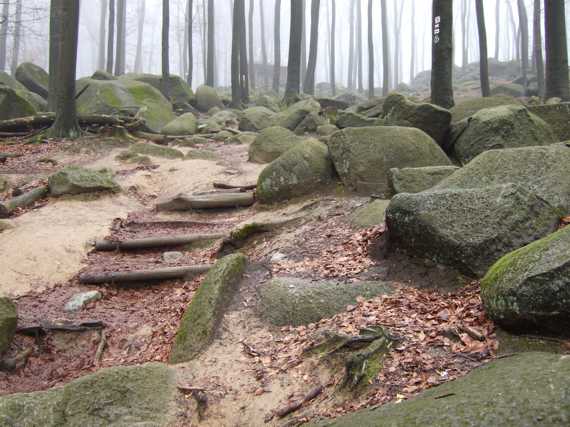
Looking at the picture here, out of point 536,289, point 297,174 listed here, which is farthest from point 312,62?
point 536,289

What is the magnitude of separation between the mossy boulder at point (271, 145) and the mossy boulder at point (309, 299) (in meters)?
6.85

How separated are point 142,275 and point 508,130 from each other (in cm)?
586

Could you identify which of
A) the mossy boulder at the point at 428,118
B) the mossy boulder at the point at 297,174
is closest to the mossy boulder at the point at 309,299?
the mossy boulder at the point at 297,174

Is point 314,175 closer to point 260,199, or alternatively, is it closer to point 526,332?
point 260,199

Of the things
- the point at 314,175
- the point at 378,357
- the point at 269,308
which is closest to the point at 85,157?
the point at 314,175

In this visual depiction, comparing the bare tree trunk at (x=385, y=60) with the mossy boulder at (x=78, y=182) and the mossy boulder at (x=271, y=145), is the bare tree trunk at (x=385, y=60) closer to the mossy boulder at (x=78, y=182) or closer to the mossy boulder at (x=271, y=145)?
the mossy boulder at (x=271, y=145)

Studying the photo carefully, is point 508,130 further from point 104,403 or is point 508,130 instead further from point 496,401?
point 104,403

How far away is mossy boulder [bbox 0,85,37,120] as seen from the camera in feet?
50.9

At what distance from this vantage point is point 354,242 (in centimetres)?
613

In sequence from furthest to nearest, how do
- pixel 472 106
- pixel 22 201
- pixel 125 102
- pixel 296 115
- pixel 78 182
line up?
pixel 125 102
pixel 296 115
pixel 472 106
pixel 78 182
pixel 22 201

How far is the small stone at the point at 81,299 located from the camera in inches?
254

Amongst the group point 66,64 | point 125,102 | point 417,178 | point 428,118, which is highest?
point 66,64

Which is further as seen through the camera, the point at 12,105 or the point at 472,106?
the point at 12,105

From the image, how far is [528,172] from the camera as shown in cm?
552
